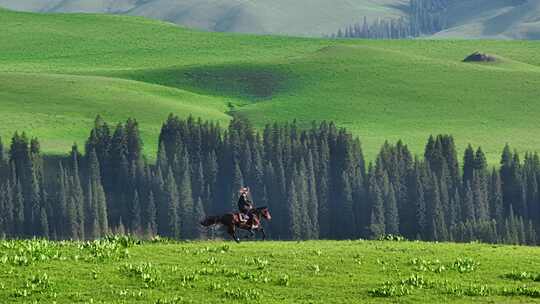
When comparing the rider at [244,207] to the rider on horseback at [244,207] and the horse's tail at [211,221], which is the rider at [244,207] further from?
the horse's tail at [211,221]

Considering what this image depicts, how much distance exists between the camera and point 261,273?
1463 inches

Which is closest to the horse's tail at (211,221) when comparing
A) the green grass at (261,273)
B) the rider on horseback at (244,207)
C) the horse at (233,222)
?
the horse at (233,222)

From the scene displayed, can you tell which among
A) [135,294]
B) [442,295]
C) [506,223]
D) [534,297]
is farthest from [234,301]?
[506,223]

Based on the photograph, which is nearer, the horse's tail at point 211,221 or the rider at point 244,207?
the horse's tail at point 211,221

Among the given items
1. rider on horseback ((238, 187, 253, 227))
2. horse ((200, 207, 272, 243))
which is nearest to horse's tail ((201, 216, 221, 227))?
horse ((200, 207, 272, 243))

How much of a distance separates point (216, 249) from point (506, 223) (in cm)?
15037

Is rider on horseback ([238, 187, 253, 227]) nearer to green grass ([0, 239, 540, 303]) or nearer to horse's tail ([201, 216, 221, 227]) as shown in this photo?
horse's tail ([201, 216, 221, 227])

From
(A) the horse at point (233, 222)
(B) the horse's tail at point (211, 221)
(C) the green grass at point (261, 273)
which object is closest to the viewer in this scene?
(C) the green grass at point (261, 273)

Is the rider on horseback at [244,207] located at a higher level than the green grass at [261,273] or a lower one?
higher

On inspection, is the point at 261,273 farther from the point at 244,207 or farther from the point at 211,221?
the point at 244,207

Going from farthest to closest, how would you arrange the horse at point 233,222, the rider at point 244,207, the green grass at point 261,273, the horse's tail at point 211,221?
1. the rider at point 244,207
2. the horse at point 233,222
3. the horse's tail at point 211,221
4. the green grass at point 261,273

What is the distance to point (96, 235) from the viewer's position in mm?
192500

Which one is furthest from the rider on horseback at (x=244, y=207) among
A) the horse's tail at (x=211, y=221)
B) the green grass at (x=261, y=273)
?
the green grass at (x=261, y=273)

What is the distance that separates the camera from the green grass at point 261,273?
34.3 metres
